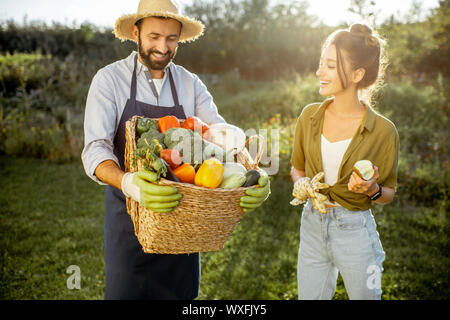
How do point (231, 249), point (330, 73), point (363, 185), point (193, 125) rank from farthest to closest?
point (231, 249) < point (330, 73) < point (193, 125) < point (363, 185)

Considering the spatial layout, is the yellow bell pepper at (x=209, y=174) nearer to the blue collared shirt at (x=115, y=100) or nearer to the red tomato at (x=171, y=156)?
the red tomato at (x=171, y=156)

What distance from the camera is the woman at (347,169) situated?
2.06m

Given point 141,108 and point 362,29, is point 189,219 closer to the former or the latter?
point 141,108

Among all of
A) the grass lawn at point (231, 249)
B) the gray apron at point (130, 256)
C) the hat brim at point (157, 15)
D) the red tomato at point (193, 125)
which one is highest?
the hat brim at point (157, 15)

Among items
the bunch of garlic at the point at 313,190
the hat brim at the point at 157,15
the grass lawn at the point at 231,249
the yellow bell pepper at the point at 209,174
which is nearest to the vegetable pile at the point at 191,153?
the yellow bell pepper at the point at 209,174

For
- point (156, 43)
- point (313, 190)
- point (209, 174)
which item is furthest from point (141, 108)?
point (313, 190)

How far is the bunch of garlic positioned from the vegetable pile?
1.22 ft

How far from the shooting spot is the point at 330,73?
214 cm

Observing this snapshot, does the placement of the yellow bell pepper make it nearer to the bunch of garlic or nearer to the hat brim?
the bunch of garlic

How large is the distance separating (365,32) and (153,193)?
1454 millimetres

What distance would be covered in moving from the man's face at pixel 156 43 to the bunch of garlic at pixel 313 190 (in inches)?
41.9

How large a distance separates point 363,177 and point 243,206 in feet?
2.07

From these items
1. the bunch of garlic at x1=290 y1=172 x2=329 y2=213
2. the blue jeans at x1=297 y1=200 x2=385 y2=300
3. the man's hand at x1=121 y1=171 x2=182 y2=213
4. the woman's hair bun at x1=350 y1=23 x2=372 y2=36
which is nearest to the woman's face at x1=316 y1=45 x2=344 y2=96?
the woman's hair bun at x1=350 y1=23 x2=372 y2=36
